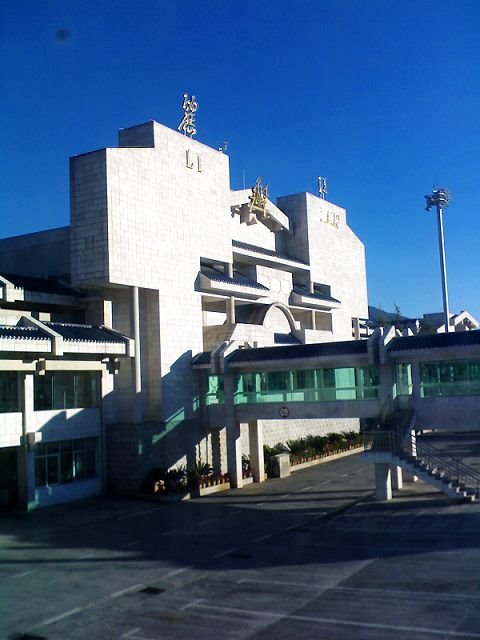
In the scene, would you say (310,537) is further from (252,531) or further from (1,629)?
(1,629)

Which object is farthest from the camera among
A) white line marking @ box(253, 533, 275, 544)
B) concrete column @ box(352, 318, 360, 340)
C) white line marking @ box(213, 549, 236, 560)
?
concrete column @ box(352, 318, 360, 340)

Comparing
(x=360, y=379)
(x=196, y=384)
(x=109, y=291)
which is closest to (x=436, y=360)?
(x=360, y=379)

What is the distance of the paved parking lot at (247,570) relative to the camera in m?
13.2

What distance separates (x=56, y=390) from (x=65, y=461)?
3.07m

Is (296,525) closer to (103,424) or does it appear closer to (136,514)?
(136,514)

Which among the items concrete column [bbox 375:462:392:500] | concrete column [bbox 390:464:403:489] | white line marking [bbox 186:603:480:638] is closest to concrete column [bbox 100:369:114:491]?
concrete column [bbox 375:462:392:500]

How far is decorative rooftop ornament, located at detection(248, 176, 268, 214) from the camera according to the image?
4216cm

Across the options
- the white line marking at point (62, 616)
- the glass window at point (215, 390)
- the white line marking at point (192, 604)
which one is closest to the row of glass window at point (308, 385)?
the glass window at point (215, 390)

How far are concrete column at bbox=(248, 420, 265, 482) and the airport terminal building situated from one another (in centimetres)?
9

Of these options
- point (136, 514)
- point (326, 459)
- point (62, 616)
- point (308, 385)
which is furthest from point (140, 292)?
point (62, 616)

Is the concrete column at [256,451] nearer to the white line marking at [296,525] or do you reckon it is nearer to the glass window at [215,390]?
the glass window at [215,390]

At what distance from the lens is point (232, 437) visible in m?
31.9

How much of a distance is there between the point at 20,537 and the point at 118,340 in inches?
378

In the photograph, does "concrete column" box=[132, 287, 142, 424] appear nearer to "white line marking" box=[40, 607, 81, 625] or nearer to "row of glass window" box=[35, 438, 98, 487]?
"row of glass window" box=[35, 438, 98, 487]
